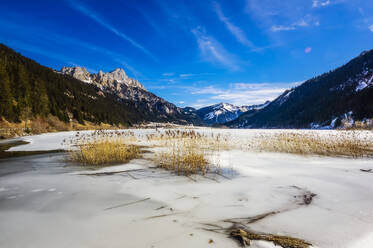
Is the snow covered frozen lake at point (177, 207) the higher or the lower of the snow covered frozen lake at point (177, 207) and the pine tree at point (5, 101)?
the lower

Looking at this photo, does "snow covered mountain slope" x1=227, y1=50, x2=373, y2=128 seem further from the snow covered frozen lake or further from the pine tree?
the pine tree

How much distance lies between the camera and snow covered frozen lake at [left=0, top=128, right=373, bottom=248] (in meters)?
2.64

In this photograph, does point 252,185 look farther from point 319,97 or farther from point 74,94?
point 319,97

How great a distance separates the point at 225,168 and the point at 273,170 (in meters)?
1.79

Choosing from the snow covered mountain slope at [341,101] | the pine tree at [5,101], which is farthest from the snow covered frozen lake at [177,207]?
the snow covered mountain slope at [341,101]

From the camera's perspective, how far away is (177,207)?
377cm

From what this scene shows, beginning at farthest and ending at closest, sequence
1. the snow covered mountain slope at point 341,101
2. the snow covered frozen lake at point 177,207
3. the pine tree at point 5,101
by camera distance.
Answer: the snow covered mountain slope at point 341,101 → the pine tree at point 5,101 → the snow covered frozen lake at point 177,207

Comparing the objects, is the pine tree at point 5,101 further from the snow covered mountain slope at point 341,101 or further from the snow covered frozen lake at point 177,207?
the snow covered mountain slope at point 341,101

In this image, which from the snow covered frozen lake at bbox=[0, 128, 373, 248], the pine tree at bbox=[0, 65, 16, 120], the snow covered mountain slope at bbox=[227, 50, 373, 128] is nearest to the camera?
the snow covered frozen lake at bbox=[0, 128, 373, 248]

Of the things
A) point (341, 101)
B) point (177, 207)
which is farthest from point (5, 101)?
point (341, 101)

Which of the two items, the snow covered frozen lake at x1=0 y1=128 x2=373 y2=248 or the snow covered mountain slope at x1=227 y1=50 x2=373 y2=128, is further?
the snow covered mountain slope at x1=227 y1=50 x2=373 y2=128

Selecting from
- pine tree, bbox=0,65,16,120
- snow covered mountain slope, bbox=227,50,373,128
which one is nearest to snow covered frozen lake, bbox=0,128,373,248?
pine tree, bbox=0,65,16,120

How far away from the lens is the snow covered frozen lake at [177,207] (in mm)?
2643

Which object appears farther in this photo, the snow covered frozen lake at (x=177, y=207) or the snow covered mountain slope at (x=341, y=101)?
the snow covered mountain slope at (x=341, y=101)
